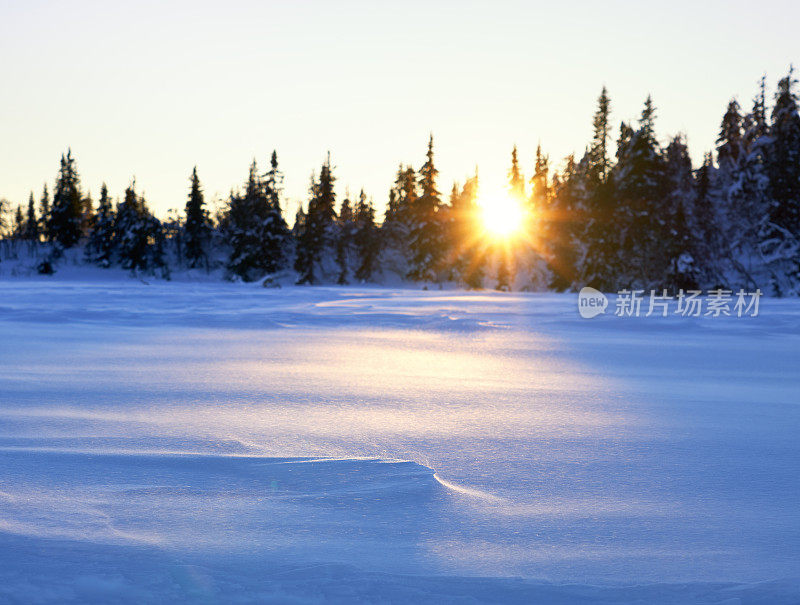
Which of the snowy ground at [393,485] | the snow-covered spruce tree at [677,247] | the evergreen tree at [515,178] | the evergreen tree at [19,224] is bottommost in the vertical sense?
the snowy ground at [393,485]

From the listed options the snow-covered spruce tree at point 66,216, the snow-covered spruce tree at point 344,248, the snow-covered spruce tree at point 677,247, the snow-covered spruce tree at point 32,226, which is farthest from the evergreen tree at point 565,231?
the snow-covered spruce tree at point 32,226

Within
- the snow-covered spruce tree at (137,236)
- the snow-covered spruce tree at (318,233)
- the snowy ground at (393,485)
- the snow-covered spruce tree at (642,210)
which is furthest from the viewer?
the snow-covered spruce tree at (137,236)

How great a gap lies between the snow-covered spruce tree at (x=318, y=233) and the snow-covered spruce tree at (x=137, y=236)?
1310 cm

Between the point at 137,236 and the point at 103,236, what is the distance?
5715mm

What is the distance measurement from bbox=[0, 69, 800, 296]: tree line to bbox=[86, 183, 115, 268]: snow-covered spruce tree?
0.49 feet

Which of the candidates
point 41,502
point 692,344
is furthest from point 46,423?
point 692,344

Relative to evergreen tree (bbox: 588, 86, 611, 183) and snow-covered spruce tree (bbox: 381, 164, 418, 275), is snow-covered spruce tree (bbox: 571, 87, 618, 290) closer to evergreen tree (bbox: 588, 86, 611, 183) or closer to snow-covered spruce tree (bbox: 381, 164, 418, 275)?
evergreen tree (bbox: 588, 86, 611, 183)

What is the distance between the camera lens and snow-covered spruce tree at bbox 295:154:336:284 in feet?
168

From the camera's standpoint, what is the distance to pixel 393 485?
2.47 meters

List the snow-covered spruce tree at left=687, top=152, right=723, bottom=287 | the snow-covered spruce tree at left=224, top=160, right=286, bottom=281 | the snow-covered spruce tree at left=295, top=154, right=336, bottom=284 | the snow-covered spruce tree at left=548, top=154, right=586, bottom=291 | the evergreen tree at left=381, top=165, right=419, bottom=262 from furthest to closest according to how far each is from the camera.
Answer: the evergreen tree at left=381, top=165, right=419, bottom=262, the snow-covered spruce tree at left=295, top=154, right=336, bottom=284, the snow-covered spruce tree at left=224, top=160, right=286, bottom=281, the snow-covered spruce tree at left=548, top=154, right=586, bottom=291, the snow-covered spruce tree at left=687, top=152, right=723, bottom=287

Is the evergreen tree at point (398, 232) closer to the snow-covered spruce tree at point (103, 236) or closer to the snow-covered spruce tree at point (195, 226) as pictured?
the snow-covered spruce tree at point (195, 226)

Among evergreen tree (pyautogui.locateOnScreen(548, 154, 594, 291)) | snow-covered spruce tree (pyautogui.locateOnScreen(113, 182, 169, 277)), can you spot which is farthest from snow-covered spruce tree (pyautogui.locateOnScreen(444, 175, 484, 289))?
snow-covered spruce tree (pyautogui.locateOnScreen(113, 182, 169, 277))

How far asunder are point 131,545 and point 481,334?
8520 millimetres

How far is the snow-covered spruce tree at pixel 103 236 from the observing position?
56.0m
